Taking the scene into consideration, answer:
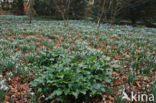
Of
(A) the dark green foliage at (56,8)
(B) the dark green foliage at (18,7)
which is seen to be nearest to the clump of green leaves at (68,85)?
(A) the dark green foliage at (56,8)

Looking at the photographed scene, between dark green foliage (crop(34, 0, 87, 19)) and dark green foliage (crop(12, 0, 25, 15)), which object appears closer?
dark green foliage (crop(34, 0, 87, 19))

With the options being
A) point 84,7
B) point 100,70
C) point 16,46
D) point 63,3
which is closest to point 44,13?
point 63,3

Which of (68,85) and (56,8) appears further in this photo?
(56,8)

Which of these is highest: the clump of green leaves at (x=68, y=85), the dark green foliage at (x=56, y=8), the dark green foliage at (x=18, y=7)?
the dark green foliage at (x=18, y=7)

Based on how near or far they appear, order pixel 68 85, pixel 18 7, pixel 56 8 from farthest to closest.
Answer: pixel 18 7 → pixel 56 8 → pixel 68 85

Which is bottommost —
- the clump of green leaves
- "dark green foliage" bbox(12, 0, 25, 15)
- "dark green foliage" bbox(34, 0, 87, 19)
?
the clump of green leaves

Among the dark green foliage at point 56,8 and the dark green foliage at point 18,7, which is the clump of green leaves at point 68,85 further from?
the dark green foliage at point 18,7

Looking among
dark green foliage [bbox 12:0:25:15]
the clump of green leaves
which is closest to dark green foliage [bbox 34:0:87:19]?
dark green foliage [bbox 12:0:25:15]

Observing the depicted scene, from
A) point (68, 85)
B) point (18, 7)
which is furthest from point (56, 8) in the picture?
point (68, 85)

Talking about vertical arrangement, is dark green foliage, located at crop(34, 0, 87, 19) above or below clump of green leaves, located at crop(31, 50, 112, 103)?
above

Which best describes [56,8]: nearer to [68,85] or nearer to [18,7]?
[18,7]

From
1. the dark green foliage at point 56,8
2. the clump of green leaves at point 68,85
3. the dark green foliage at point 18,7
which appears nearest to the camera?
the clump of green leaves at point 68,85

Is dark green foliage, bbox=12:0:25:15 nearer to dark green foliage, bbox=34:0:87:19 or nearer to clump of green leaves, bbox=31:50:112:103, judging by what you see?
dark green foliage, bbox=34:0:87:19

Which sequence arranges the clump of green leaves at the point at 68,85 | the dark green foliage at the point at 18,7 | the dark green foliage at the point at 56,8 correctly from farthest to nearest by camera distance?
the dark green foliage at the point at 18,7
the dark green foliage at the point at 56,8
the clump of green leaves at the point at 68,85
